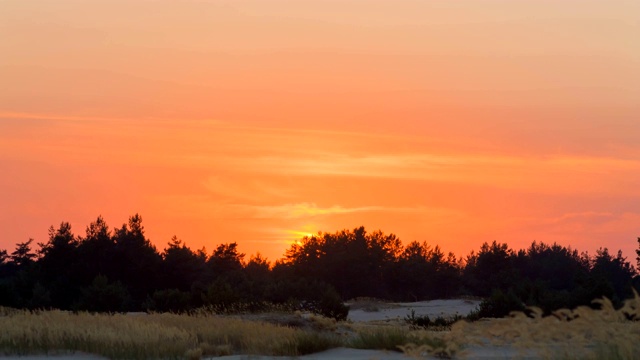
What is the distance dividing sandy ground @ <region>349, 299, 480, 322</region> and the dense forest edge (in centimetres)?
238

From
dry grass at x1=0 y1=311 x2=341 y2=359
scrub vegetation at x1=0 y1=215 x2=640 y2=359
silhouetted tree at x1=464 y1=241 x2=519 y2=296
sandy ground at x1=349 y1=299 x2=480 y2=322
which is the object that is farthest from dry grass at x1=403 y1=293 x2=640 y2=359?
silhouetted tree at x1=464 y1=241 x2=519 y2=296

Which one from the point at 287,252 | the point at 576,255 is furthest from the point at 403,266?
the point at 576,255

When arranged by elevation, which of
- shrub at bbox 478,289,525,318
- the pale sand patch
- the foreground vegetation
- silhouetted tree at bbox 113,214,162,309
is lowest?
the pale sand patch

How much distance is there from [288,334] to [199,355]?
2.54 m

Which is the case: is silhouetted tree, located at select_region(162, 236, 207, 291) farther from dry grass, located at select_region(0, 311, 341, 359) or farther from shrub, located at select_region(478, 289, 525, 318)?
dry grass, located at select_region(0, 311, 341, 359)

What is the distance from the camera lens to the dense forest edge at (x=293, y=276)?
3959 cm

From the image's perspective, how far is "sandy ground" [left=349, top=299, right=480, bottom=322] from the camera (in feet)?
147

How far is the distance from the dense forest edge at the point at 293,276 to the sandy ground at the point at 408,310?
7.80 feet

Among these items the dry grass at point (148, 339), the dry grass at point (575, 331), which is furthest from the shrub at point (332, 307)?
the dry grass at point (575, 331)

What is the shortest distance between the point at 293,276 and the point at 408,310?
1042 inches

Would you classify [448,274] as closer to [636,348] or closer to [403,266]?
[403,266]

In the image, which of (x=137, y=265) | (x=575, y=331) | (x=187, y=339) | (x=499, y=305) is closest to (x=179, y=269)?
(x=137, y=265)

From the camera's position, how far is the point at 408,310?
47625 millimetres

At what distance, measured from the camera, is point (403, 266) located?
74.8 meters
